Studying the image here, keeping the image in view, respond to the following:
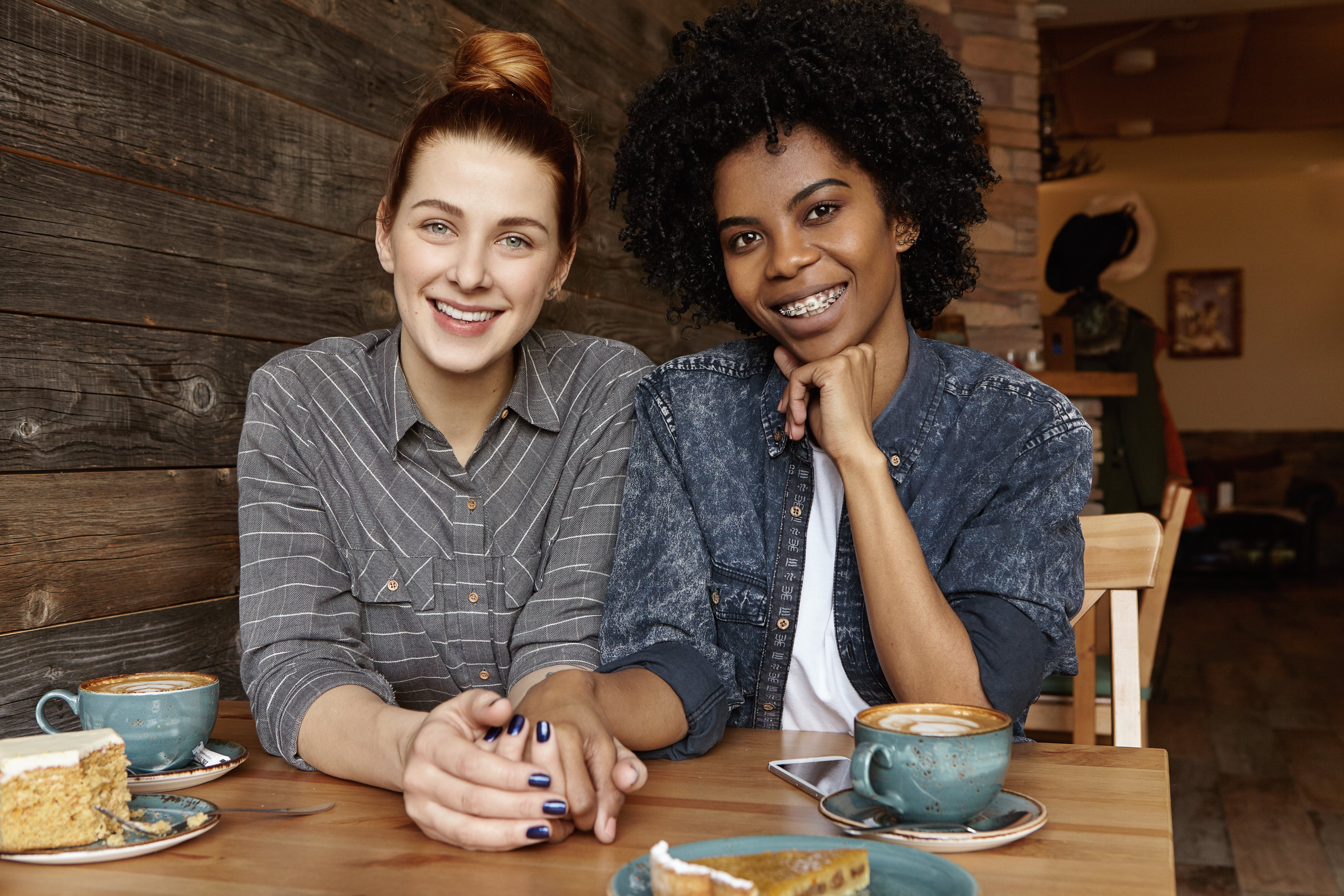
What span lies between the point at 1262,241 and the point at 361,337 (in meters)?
9.32

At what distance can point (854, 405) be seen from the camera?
1214mm

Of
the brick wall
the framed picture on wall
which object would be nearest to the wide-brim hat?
the framed picture on wall

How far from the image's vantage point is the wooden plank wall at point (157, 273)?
1169 millimetres

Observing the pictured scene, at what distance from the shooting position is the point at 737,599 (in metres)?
1.30

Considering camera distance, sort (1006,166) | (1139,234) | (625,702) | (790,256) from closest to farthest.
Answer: (625,702), (790,256), (1006,166), (1139,234)

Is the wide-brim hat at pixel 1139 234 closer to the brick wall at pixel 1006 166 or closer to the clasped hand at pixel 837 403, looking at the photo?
the brick wall at pixel 1006 166

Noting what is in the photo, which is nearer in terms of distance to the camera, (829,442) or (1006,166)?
(829,442)

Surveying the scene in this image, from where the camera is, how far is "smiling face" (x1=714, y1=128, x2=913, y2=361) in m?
1.28

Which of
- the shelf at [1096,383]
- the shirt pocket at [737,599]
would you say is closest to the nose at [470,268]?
the shirt pocket at [737,599]

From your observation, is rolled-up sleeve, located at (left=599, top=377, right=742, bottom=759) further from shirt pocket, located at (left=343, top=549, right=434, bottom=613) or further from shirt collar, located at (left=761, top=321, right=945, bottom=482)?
shirt pocket, located at (left=343, top=549, right=434, bottom=613)

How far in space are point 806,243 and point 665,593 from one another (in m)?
0.44

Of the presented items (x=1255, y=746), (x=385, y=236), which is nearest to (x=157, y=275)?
(x=385, y=236)

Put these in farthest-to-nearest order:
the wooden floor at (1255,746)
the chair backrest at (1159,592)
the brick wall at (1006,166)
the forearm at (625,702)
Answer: the brick wall at (1006,166) < the wooden floor at (1255,746) < the chair backrest at (1159,592) < the forearm at (625,702)

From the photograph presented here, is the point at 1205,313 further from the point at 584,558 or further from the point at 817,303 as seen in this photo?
the point at 584,558
